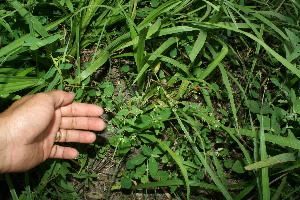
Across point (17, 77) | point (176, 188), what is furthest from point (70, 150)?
point (176, 188)

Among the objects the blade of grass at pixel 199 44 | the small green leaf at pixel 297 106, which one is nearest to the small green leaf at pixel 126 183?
the blade of grass at pixel 199 44

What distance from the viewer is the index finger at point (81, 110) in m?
2.06

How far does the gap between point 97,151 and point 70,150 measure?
0.24 meters

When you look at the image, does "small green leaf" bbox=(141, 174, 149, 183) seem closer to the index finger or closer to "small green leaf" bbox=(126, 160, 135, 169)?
"small green leaf" bbox=(126, 160, 135, 169)

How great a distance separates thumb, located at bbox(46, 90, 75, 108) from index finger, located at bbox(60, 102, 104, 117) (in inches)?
3.2

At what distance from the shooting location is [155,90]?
212 centimetres

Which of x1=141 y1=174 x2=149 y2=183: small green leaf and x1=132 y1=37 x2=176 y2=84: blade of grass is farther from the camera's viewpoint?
x1=141 y1=174 x2=149 y2=183: small green leaf

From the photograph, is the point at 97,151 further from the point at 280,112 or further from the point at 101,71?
the point at 280,112

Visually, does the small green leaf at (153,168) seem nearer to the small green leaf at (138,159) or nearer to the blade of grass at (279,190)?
the small green leaf at (138,159)

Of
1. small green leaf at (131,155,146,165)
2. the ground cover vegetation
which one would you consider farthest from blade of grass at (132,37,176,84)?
small green leaf at (131,155,146,165)

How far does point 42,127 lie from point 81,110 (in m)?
0.35

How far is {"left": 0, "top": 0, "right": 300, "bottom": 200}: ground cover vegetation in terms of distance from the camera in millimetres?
1944

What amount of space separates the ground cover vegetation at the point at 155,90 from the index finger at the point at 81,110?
0.24ft

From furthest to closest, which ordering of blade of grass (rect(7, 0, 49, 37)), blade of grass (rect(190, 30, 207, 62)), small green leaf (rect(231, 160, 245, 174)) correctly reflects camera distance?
small green leaf (rect(231, 160, 245, 174)) < blade of grass (rect(190, 30, 207, 62)) < blade of grass (rect(7, 0, 49, 37))
